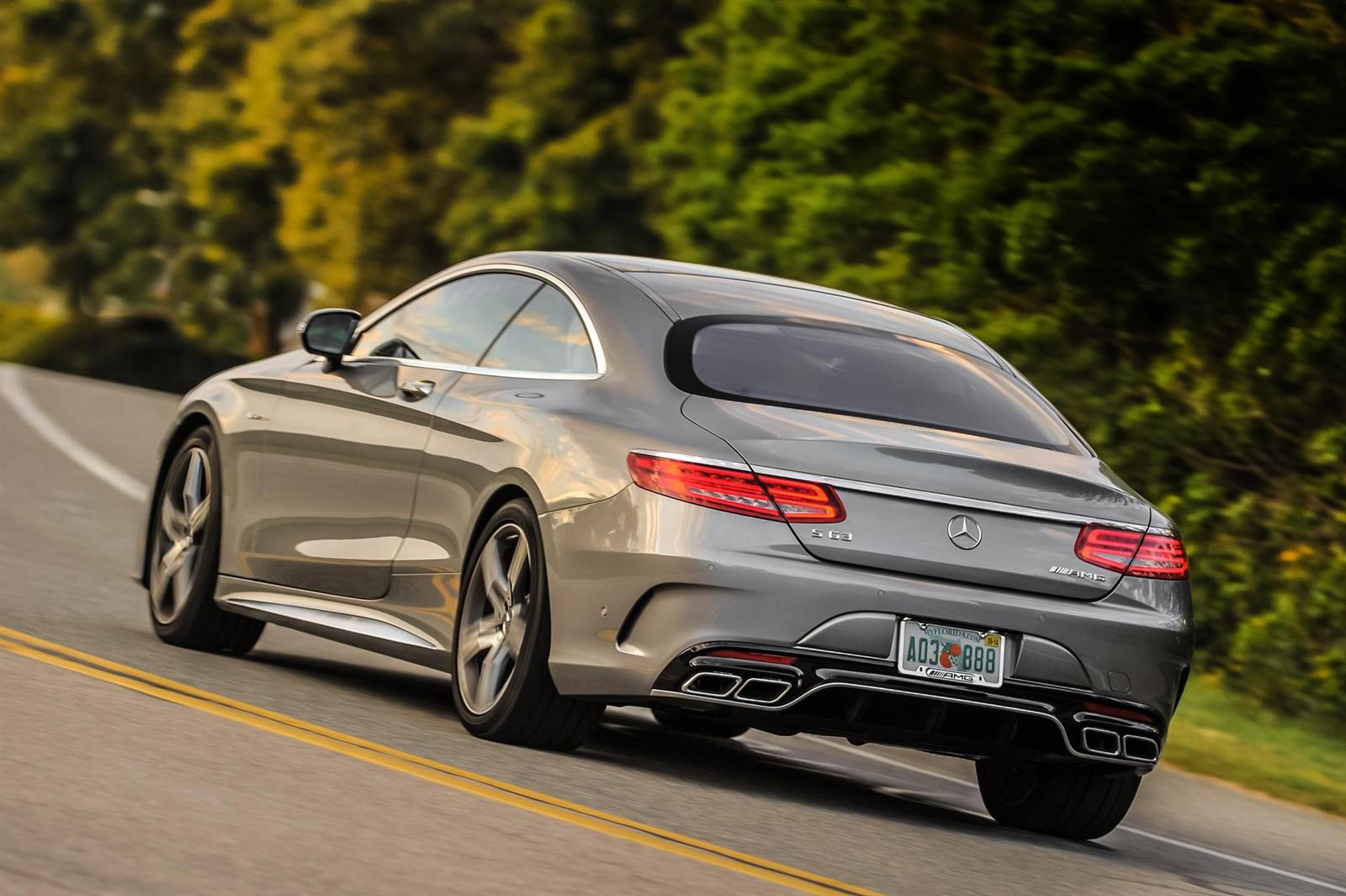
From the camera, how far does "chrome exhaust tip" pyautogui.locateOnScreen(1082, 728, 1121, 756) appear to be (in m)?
7.22

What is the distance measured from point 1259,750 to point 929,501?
504 centimetres

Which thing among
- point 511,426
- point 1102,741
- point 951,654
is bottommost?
point 1102,741

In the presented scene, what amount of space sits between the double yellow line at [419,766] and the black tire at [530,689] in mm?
393

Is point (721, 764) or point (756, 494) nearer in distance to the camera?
point (756, 494)

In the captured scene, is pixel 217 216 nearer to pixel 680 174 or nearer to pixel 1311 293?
pixel 680 174

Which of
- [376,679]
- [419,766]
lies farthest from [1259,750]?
[419,766]

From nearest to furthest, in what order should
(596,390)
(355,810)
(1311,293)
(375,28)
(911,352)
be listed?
1. (355,810)
2. (596,390)
3. (911,352)
4. (1311,293)
5. (375,28)

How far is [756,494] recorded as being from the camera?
6.96 meters

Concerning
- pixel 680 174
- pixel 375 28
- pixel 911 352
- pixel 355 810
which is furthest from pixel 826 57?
pixel 375 28

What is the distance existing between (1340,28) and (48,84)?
161ft

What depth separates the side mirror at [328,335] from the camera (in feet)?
29.3

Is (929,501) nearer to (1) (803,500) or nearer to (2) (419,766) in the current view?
(1) (803,500)

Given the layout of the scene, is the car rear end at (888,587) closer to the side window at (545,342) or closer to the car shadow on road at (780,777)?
the side window at (545,342)

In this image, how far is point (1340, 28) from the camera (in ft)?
45.2
